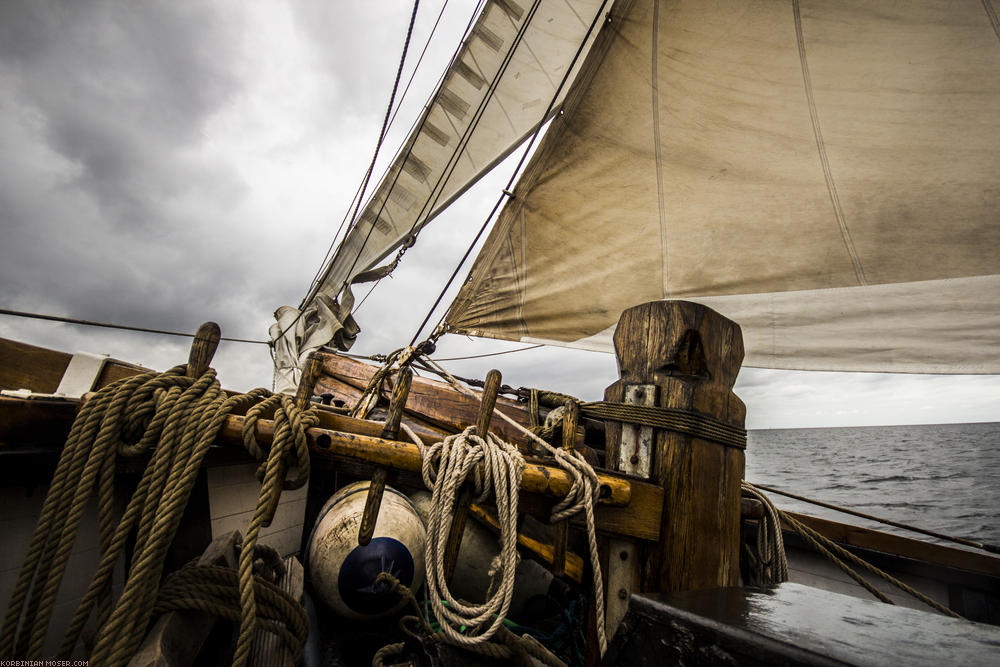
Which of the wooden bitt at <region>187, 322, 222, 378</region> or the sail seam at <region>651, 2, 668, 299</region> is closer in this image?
the wooden bitt at <region>187, 322, 222, 378</region>

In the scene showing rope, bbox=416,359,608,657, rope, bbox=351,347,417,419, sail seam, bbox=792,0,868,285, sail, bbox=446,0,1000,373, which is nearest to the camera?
rope, bbox=416,359,608,657

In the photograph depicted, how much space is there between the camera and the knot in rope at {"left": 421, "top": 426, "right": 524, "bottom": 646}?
1.20 m

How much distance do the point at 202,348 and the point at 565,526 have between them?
4.27ft

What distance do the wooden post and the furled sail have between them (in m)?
4.25

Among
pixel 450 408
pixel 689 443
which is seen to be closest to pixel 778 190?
pixel 450 408

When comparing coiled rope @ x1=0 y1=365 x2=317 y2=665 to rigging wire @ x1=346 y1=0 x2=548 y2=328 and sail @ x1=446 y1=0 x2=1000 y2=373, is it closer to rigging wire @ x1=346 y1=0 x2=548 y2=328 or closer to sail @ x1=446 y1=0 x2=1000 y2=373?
rigging wire @ x1=346 y1=0 x2=548 y2=328

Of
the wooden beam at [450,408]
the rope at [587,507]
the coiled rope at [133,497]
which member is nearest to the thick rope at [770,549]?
the rope at [587,507]

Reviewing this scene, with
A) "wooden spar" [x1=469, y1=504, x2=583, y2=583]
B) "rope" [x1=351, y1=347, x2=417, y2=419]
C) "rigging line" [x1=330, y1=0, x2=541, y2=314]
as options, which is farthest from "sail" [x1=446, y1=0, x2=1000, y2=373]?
"wooden spar" [x1=469, y1=504, x2=583, y2=583]

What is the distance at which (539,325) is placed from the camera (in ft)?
17.2

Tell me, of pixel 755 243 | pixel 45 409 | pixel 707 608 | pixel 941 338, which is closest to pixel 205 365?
pixel 45 409

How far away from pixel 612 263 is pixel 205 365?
437cm

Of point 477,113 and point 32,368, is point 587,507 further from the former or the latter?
point 477,113

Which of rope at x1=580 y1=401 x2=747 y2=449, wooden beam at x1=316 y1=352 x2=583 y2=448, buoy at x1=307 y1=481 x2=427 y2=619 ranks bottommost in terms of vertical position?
buoy at x1=307 y1=481 x2=427 y2=619

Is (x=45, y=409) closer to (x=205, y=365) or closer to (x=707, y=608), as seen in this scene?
(x=205, y=365)
